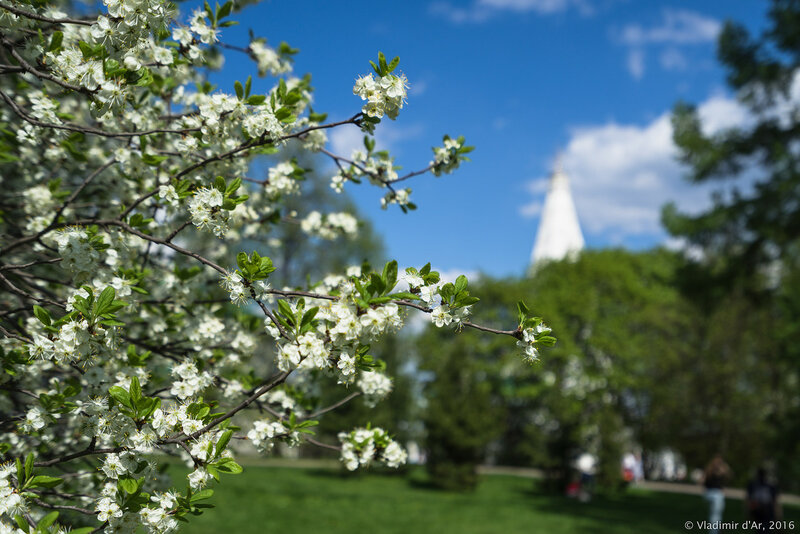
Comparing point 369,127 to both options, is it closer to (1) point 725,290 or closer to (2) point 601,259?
(1) point 725,290

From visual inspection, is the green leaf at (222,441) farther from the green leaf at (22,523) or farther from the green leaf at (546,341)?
the green leaf at (546,341)

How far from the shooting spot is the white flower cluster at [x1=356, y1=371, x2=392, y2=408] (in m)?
4.18

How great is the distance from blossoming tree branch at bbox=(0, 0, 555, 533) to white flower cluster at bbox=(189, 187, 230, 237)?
0.01 meters

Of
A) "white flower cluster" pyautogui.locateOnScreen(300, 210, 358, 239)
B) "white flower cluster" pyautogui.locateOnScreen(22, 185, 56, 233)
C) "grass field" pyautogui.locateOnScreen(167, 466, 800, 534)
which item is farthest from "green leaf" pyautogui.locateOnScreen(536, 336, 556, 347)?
"grass field" pyautogui.locateOnScreen(167, 466, 800, 534)

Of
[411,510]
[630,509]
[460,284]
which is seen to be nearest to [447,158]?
[460,284]

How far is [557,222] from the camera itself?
4600cm

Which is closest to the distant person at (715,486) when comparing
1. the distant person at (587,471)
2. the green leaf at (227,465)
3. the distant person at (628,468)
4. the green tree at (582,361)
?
the green tree at (582,361)

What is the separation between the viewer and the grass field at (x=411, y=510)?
39.9 feet

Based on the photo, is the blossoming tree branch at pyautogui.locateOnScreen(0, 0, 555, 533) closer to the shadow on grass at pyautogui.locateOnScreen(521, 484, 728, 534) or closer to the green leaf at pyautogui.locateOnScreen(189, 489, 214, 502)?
the green leaf at pyautogui.locateOnScreen(189, 489, 214, 502)

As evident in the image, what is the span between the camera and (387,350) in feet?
77.1

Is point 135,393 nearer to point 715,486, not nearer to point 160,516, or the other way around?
point 160,516

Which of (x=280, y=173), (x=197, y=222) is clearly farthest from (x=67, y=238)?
(x=280, y=173)

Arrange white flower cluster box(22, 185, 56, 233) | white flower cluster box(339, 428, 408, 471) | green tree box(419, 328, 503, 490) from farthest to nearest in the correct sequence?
green tree box(419, 328, 503, 490) < white flower cluster box(22, 185, 56, 233) < white flower cluster box(339, 428, 408, 471)

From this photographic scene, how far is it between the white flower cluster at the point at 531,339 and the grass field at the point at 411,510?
→ 9.15 m
